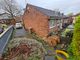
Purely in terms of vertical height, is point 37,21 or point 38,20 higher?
point 38,20

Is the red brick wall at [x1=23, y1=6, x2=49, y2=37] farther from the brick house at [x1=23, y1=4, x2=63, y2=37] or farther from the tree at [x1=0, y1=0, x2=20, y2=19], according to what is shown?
the tree at [x1=0, y1=0, x2=20, y2=19]

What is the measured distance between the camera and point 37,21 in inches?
961

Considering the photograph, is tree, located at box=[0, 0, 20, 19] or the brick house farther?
tree, located at box=[0, 0, 20, 19]

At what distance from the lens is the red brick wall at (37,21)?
23.3 m

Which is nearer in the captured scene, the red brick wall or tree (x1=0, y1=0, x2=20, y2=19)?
the red brick wall

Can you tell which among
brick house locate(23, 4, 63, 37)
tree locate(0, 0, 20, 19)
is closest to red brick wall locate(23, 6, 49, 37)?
brick house locate(23, 4, 63, 37)

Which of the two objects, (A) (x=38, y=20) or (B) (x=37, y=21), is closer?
(A) (x=38, y=20)

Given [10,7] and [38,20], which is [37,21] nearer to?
[38,20]

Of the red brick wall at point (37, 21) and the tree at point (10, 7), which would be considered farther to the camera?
the tree at point (10, 7)

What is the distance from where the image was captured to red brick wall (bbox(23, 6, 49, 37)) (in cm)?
2330

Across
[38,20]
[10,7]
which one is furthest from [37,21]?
[10,7]

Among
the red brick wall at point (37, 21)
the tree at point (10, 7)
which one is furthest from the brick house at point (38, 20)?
the tree at point (10, 7)

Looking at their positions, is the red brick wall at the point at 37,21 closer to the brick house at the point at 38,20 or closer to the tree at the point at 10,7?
the brick house at the point at 38,20

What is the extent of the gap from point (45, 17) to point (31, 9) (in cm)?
258
